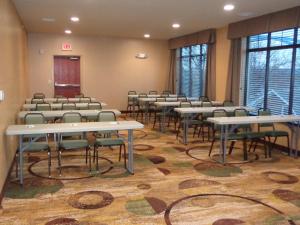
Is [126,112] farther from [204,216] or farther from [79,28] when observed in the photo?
[204,216]

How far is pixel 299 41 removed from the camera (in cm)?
634

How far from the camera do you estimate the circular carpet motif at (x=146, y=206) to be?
3592 millimetres

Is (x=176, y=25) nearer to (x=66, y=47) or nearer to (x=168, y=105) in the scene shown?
(x=168, y=105)

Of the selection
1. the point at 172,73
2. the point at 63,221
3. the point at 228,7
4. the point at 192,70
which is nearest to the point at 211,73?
→ the point at 192,70

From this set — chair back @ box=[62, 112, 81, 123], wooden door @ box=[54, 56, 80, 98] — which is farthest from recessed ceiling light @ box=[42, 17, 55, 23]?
chair back @ box=[62, 112, 81, 123]

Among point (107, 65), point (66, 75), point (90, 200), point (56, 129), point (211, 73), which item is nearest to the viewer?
point (90, 200)

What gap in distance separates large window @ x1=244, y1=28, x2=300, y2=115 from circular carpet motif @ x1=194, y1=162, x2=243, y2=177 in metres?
2.20

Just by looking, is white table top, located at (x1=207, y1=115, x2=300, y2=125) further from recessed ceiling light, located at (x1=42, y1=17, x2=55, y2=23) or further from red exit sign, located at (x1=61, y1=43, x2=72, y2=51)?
red exit sign, located at (x1=61, y1=43, x2=72, y2=51)

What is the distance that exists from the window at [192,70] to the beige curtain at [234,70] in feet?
5.08

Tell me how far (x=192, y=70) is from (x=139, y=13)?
4.25 m

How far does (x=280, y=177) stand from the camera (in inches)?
192

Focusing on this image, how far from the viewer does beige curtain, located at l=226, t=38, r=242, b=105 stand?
7.94 metres

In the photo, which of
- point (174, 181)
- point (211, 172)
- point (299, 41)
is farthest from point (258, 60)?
point (174, 181)

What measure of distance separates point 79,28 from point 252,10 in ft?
16.9
